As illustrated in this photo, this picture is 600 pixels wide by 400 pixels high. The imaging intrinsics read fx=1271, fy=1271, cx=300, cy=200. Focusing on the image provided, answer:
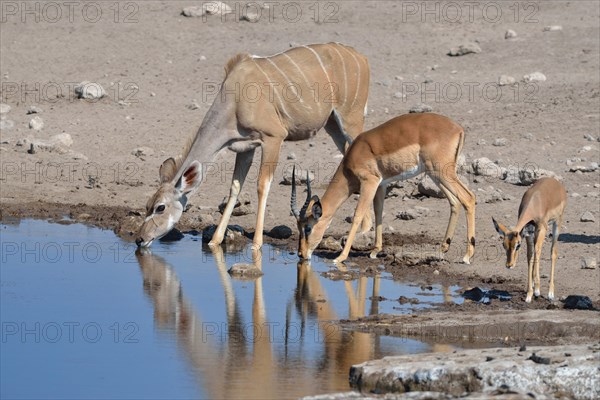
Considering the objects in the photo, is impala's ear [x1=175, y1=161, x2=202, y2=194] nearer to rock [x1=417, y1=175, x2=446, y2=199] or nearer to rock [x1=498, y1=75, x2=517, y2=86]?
rock [x1=417, y1=175, x2=446, y2=199]

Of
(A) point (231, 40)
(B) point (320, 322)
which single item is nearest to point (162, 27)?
(A) point (231, 40)

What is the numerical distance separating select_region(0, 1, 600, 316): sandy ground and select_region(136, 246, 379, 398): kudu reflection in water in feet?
5.34

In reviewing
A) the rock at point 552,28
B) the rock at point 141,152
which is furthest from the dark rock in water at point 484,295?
the rock at point 552,28

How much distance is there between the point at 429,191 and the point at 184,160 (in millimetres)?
3047

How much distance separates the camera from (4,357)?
28.1 ft

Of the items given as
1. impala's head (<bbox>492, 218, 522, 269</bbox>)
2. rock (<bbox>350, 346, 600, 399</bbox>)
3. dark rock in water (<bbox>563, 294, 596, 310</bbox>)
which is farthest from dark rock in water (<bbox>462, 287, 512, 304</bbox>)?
rock (<bbox>350, 346, 600, 399</bbox>)

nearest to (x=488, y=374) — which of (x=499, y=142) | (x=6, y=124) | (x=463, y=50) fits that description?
(x=499, y=142)

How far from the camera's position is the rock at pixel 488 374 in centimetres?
753

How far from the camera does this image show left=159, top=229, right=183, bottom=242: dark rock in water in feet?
44.2

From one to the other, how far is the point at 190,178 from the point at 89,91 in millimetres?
6714

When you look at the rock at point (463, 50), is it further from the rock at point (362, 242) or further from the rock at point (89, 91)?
the rock at point (362, 242)

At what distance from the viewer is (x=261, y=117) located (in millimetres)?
13195

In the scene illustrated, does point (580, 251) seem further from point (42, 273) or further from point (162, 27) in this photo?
point (162, 27)

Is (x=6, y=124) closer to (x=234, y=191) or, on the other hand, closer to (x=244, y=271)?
(x=234, y=191)
